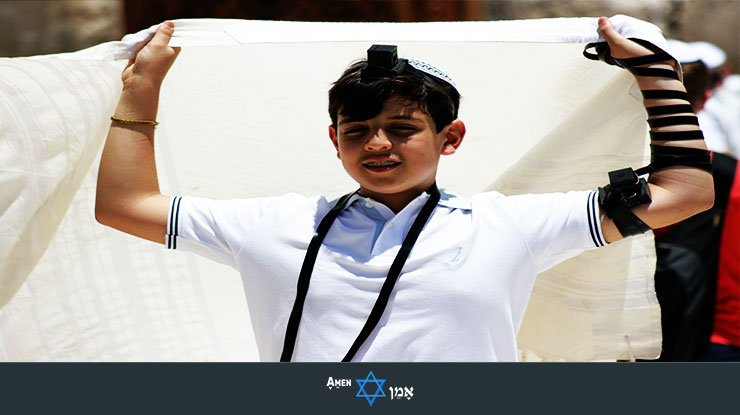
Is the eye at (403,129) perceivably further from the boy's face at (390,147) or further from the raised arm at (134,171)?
the raised arm at (134,171)

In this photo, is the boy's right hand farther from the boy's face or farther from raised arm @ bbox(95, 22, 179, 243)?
the boy's face

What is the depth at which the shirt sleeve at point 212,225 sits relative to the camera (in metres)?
1.61

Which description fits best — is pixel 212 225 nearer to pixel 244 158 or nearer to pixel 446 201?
pixel 446 201

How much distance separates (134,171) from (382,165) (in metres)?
0.47

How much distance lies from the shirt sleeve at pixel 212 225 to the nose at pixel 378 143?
22 cm

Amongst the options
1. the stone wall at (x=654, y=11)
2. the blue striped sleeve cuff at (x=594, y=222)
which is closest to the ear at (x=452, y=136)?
the blue striped sleeve cuff at (x=594, y=222)

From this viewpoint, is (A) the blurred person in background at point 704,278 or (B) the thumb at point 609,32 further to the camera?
(A) the blurred person in background at point 704,278

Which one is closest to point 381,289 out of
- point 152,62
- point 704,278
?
point 152,62

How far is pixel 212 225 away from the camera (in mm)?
1616

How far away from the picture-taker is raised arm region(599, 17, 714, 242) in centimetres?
157

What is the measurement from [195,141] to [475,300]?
107cm

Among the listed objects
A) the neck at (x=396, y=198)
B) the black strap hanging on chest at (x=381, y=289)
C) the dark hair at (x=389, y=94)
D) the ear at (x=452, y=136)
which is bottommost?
the black strap hanging on chest at (x=381, y=289)

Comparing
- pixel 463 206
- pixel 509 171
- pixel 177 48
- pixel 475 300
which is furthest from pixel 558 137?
pixel 177 48
